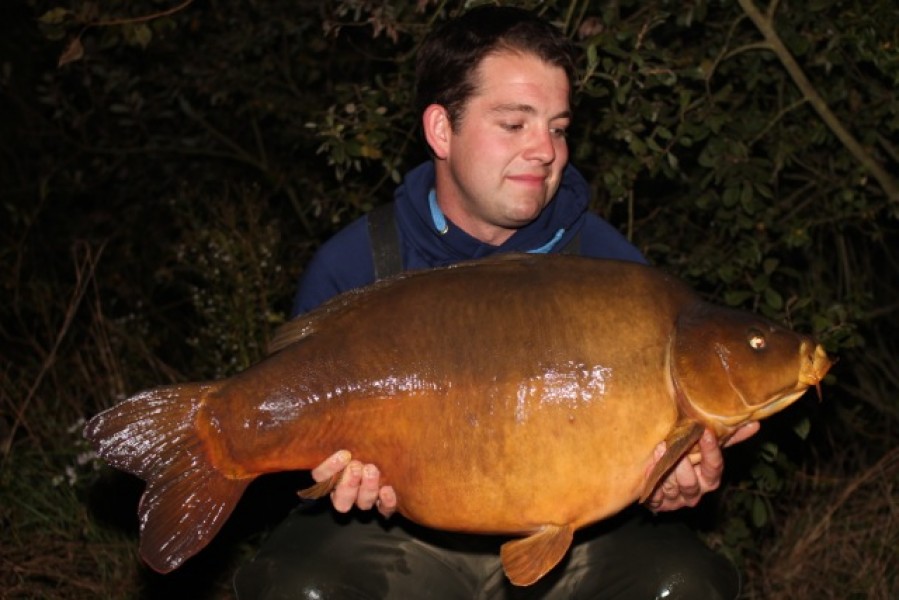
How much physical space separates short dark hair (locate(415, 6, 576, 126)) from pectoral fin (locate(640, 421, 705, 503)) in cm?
95

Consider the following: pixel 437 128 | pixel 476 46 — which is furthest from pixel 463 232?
pixel 476 46

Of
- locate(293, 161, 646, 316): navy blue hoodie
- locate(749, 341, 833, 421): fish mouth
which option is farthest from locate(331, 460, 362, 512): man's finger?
locate(749, 341, 833, 421): fish mouth

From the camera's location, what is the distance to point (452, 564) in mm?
2455

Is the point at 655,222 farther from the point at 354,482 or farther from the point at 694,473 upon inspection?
the point at 354,482

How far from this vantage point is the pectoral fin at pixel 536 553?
Answer: 200cm

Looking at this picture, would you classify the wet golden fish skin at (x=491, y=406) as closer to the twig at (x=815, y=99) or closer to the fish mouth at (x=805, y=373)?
the fish mouth at (x=805, y=373)

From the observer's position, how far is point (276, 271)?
384cm

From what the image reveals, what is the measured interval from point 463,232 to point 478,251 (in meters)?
0.06

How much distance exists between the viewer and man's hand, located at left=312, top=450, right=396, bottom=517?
81.0 inches

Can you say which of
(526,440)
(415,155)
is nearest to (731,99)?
(415,155)

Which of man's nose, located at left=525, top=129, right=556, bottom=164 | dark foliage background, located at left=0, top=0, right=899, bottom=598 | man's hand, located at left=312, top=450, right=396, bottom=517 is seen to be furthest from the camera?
dark foliage background, located at left=0, top=0, right=899, bottom=598

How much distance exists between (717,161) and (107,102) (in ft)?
11.6

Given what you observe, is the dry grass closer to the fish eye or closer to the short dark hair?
the fish eye

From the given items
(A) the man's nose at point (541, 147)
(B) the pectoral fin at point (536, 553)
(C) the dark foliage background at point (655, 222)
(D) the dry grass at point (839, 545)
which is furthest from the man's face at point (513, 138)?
(D) the dry grass at point (839, 545)
